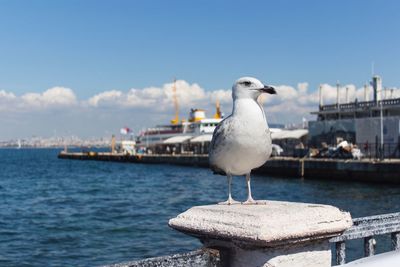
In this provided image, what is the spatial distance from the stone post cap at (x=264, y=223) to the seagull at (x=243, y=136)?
52cm

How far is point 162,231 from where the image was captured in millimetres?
17359

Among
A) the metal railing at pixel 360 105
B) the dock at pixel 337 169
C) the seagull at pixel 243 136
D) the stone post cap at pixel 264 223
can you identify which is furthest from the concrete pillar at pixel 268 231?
the metal railing at pixel 360 105

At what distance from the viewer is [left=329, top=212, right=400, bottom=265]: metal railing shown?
381cm

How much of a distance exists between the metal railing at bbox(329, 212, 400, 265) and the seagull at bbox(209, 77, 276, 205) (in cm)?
84

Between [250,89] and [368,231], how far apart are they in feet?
4.65

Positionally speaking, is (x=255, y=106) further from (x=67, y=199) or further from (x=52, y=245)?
(x=67, y=199)

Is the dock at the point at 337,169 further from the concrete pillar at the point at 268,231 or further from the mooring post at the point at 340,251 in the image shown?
the concrete pillar at the point at 268,231

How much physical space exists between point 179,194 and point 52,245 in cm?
1722

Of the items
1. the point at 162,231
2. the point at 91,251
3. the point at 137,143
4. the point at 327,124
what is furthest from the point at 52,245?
the point at 137,143

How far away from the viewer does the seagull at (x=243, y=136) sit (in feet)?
11.3

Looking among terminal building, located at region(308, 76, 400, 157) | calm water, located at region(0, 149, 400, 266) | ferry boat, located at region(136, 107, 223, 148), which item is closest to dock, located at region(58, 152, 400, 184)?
calm water, located at region(0, 149, 400, 266)

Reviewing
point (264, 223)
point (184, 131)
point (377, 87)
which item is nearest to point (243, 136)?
point (264, 223)

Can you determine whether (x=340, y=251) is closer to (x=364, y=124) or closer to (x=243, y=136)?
(x=243, y=136)

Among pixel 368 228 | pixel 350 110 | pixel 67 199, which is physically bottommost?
pixel 67 199
